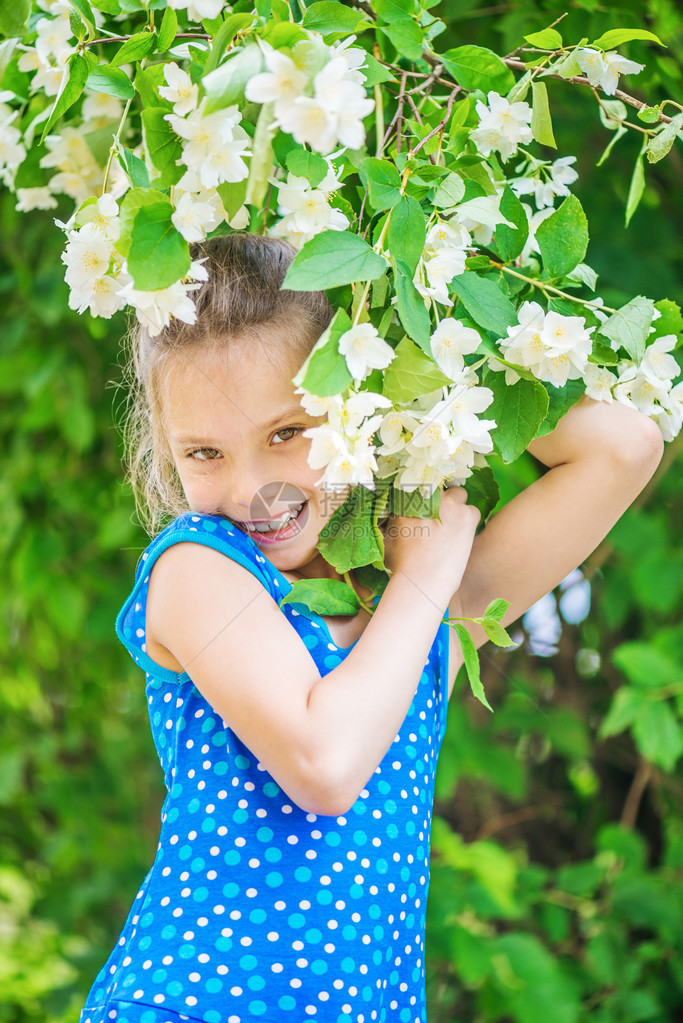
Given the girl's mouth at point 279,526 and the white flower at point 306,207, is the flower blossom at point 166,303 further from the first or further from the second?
the girl's mouth at point 279,526

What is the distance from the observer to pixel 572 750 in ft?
5.59

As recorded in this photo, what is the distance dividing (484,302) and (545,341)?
6 cm

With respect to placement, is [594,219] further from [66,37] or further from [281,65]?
[281,65]

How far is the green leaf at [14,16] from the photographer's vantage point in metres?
0.76

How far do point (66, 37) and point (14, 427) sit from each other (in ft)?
3.84

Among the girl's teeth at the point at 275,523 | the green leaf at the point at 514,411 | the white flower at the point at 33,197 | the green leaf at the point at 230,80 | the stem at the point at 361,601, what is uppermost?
the green leaf at the point at 230,80

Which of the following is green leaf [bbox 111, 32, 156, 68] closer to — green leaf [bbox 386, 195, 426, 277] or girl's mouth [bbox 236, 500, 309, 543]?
green leaf [bbox 386, 195, 426, 277]

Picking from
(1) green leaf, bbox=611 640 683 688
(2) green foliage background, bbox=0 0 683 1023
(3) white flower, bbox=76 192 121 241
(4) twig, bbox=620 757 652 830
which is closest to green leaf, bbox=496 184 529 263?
(3) white flower, bbox=76 192 121 241

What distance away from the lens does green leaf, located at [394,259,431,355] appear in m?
0.63

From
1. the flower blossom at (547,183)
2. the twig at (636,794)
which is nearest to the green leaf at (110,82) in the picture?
the flower blossom at (547,183)

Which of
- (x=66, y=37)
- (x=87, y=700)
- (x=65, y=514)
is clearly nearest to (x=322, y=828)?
(x=66, y=37)

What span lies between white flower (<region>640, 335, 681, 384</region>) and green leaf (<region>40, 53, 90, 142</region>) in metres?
0.51

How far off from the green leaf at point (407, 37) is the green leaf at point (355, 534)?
35 centimetres

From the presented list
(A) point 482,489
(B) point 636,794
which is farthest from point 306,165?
(B) point 636,794
